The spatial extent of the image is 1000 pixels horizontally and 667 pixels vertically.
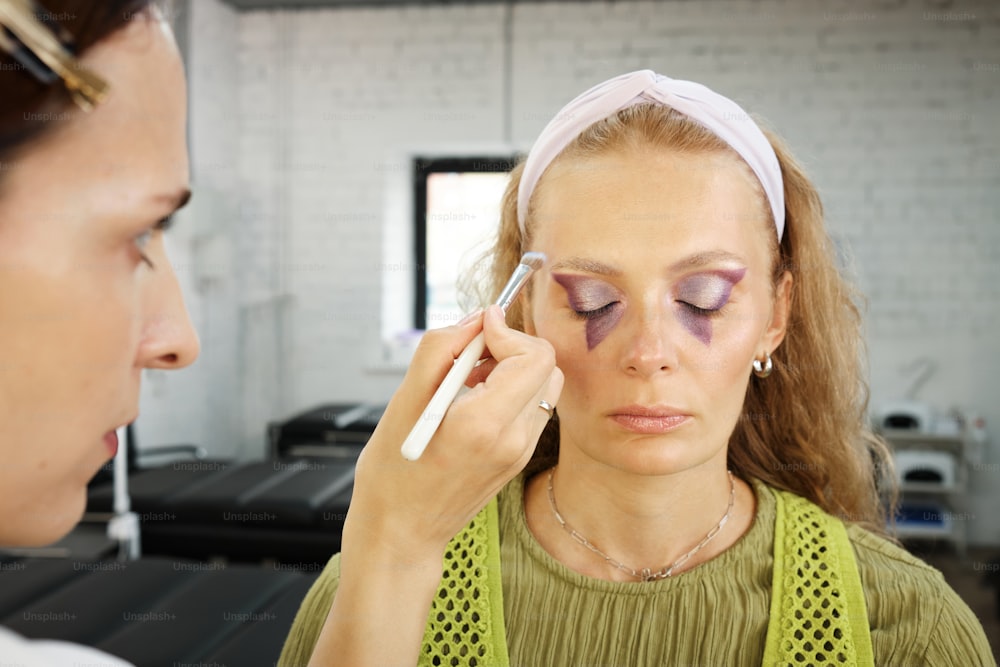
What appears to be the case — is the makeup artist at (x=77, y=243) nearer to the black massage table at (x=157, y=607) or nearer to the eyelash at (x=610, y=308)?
the eyelash at (x=610, y=308)

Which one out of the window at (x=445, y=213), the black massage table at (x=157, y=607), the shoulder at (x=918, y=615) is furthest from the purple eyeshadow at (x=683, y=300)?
the window at (x=445, y=213)

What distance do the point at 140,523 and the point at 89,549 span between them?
2.00 ft

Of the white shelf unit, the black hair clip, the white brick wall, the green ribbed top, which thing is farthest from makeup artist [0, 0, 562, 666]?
the white shelf unit

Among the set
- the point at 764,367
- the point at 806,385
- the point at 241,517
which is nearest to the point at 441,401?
the point at 764,367

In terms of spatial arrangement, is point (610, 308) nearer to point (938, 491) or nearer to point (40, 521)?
point (40, 521)

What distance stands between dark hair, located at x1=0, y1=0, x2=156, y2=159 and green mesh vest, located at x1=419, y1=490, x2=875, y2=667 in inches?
29.9

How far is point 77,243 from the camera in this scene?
1.44ft

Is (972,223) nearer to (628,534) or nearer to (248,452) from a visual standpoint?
(628,534)

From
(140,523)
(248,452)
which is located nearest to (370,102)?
(248,452)

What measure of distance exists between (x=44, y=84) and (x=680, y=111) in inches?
30.9

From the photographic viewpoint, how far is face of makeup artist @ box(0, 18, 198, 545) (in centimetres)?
42

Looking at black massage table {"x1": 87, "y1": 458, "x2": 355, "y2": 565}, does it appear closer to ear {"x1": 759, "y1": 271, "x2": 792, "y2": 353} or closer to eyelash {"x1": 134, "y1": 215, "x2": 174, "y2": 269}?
ear {"x1": 759, "y1": 271, "x2": 792, "y2": 353}

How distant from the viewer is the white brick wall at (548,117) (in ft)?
13.1

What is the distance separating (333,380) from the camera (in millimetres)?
4770
